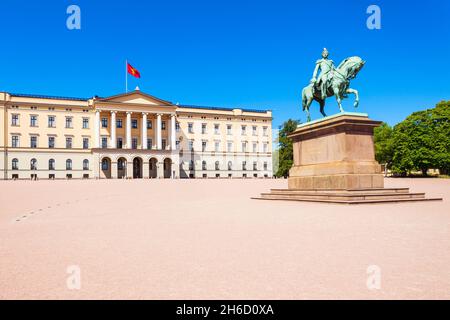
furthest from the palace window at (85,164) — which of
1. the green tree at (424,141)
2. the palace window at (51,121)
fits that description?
the green tree at (424,141)

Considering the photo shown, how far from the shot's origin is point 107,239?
27.1ft

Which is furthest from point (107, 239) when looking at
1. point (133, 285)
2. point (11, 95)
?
point (11, 95)

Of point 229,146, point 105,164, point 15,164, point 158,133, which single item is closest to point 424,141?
point 229,146

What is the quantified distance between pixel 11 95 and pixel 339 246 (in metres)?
85.5

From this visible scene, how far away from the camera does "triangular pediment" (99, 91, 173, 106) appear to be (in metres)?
82.8

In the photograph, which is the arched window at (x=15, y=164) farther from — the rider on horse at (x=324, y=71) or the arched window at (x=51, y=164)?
the rider on horse at (x=324, y=71)

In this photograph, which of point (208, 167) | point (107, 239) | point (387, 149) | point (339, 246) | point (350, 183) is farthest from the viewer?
point (208, 167)

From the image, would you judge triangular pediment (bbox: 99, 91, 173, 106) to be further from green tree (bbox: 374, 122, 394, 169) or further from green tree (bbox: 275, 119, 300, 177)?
green tree (bbox: 374, 122, 394, 169)

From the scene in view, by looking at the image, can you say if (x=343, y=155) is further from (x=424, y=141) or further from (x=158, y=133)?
(x=158, y=133)

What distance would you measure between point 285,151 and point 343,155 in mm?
63298

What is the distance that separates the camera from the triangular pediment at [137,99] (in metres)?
82.8

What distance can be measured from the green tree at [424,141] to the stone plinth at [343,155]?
149 feet

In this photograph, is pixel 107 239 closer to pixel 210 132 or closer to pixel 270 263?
pixel 270 263

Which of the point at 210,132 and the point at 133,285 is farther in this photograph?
the point at 210,132
